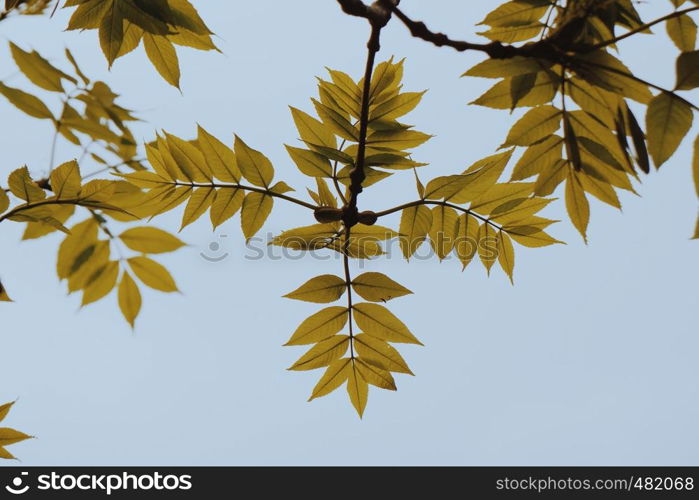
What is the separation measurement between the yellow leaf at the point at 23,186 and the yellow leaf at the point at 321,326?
0.76m

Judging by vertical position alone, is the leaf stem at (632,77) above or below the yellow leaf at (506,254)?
above

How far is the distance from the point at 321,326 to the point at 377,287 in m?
0.21

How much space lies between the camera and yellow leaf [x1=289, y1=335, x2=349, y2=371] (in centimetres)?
179

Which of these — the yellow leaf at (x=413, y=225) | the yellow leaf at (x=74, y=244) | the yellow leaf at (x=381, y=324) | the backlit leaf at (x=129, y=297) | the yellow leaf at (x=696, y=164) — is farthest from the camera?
the backlit leaf at (x=129, y=297)

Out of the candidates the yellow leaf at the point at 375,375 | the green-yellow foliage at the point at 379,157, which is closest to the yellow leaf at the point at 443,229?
the green-yellow foliage at the point at 379,157

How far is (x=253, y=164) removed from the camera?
158 cm

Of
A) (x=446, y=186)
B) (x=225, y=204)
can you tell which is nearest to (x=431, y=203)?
(x=446, y=186)

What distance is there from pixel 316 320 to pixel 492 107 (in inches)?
31.3

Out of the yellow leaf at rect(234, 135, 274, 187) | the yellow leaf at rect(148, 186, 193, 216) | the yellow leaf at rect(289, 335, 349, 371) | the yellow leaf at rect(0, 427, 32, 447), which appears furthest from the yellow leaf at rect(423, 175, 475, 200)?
the yellow leaf at rect(0, 427, 32, 447)

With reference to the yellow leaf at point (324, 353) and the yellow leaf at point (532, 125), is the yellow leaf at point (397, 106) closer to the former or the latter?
the yellow leaf at point (532, 125)

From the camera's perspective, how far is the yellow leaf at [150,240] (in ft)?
7.29

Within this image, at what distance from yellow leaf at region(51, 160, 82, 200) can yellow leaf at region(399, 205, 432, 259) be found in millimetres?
854

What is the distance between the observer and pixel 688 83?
3.99ft

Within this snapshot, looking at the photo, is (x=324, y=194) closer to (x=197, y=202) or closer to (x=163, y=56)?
(x=197, y=202)
